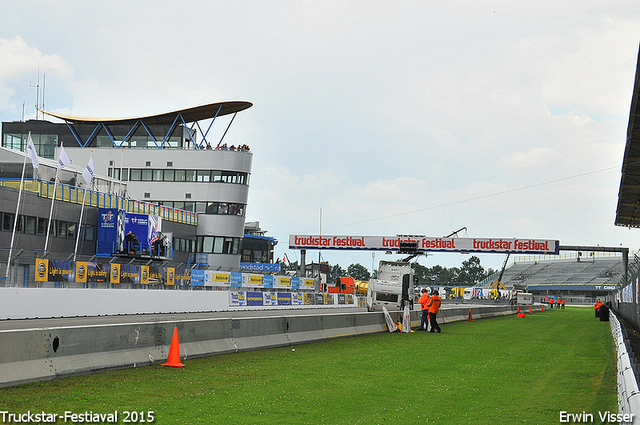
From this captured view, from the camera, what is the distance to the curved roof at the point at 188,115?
7819 centimetres

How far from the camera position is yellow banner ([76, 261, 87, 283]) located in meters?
36.8

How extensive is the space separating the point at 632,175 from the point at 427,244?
5002 centimetres

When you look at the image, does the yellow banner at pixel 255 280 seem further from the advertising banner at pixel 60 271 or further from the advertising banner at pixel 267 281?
the advertising banner at pixel 60 271

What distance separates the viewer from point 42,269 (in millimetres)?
34656

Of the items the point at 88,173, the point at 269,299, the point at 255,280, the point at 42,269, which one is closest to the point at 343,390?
the point at 42,269

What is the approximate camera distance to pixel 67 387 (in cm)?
1012

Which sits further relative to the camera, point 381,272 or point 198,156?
point 198,156

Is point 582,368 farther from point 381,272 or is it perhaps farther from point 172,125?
point 172,125

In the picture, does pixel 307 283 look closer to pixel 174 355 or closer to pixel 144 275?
pixel 144 275

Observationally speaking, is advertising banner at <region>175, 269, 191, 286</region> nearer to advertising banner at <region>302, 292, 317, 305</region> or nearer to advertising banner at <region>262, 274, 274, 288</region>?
advertising banner at <region>302, 292, 317, 305</region>

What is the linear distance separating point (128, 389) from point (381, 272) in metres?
35.6

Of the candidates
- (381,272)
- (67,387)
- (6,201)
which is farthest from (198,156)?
(67,387)

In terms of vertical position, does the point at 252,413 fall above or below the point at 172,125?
below

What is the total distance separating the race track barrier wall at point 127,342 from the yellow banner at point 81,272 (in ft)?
65.4
